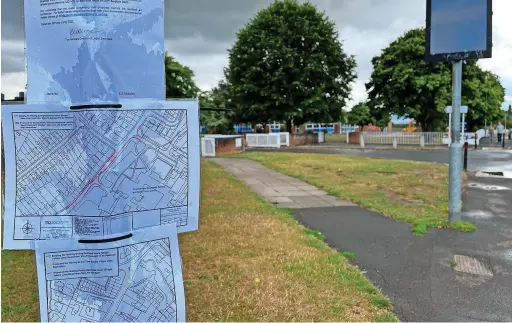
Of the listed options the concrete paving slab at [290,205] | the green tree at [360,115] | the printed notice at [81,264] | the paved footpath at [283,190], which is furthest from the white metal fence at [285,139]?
the printed notice at [81,264]

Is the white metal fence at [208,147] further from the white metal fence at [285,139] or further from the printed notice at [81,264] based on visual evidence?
the printed notice at [81,264]

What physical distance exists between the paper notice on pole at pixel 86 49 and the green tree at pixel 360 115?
3288cm

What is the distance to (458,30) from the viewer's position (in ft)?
21.0

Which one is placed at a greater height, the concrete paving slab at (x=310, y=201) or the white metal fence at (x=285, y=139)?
the white metal fence at (x=285, y=139)

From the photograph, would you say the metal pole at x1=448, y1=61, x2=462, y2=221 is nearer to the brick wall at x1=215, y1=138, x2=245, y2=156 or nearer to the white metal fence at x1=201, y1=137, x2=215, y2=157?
the white metal fence at x1=201, y1=137, x2=215, y2=157

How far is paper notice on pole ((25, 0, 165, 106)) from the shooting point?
2.13m

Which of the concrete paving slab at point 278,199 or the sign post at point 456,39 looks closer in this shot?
the sign post at point 456,39

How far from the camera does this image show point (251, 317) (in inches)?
131

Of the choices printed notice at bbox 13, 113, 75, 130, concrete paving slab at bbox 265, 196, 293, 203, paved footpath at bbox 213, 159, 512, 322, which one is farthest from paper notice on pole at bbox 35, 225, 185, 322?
concrete paving slab at bbox 265, 196, 293, 203

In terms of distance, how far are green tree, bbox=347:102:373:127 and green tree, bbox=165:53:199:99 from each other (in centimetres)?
1240

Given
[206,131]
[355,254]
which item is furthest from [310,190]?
[206,131]

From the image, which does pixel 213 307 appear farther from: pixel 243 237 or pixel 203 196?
pixel 203 196

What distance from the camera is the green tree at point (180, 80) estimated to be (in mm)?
30839
